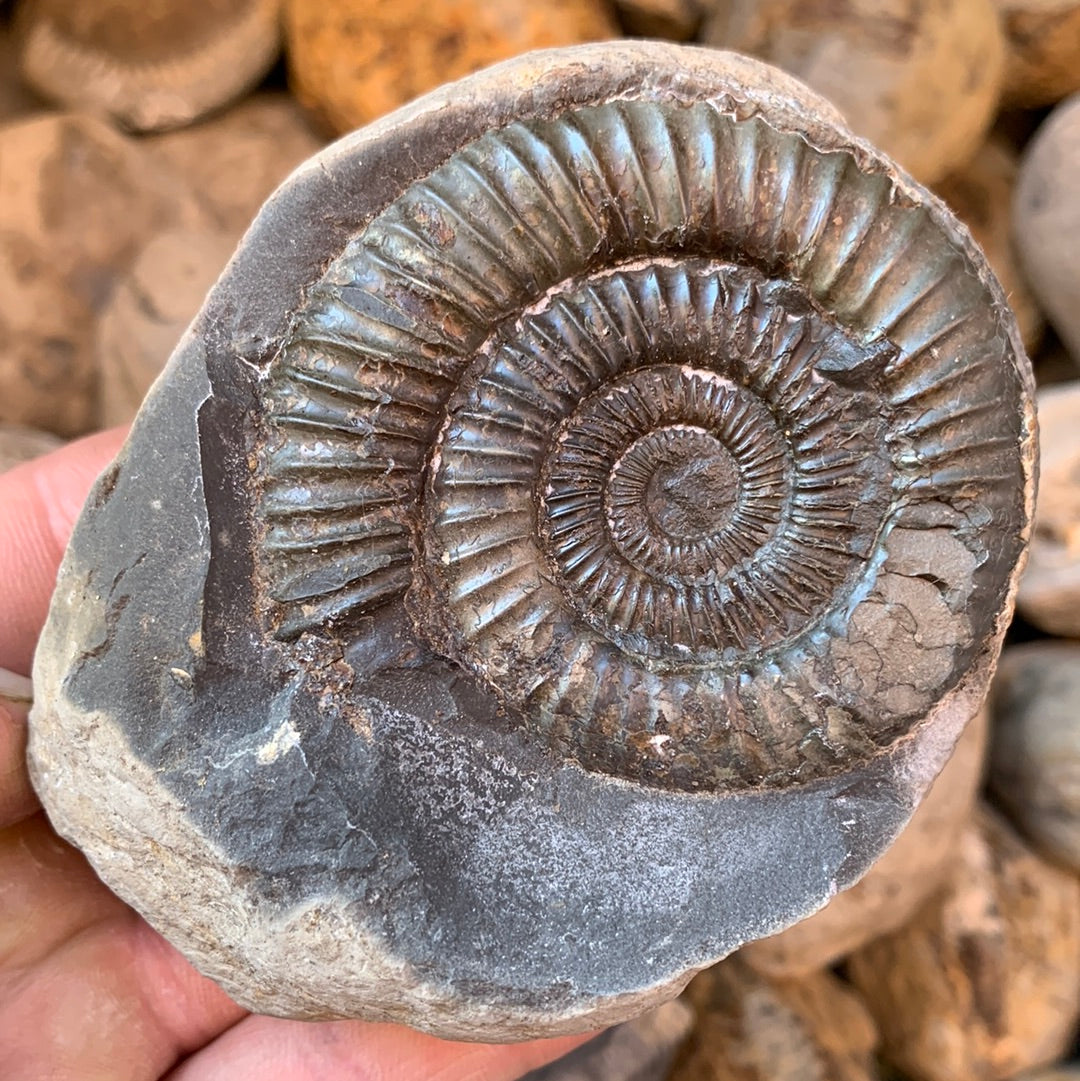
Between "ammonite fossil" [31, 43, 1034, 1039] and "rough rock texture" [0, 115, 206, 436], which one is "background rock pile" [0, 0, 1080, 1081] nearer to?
"rough rock texture" [0, 115, 206, 436]

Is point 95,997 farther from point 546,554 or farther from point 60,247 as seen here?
point 60,247

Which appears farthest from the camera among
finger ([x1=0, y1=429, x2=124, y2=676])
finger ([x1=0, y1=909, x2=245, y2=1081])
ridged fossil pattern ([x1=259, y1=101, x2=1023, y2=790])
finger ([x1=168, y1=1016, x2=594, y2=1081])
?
finger ([x1=0, y1=429, x2=124, y2=676])

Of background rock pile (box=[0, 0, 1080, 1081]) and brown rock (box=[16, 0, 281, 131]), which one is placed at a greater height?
brown rock (box=[16, 0, 281, 131])

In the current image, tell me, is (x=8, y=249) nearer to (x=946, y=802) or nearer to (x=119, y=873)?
(x=119, y=873)

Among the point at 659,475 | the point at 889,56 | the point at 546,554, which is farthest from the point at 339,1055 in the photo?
the point at 889,56

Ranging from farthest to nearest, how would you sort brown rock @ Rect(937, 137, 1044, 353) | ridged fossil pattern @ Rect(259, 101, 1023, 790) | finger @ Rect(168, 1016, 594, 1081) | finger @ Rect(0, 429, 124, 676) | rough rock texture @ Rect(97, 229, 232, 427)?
brown rock @ Rect(937, 137, 1044, 353), rough rock texture @ Rect(97, 229, 232, 427), finger @ Rect(0, 429, 124, 676), finger @ Rect(168, 1016, 594, 1081), ridged fossil pattern @ Rect(259, 101, 1023, 790)

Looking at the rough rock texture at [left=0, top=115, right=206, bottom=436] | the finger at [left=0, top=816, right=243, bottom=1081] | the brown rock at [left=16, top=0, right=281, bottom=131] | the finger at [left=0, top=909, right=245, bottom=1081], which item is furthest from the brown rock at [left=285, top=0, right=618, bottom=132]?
the finger at [left=0, top=909, right=245, bottom=1081]

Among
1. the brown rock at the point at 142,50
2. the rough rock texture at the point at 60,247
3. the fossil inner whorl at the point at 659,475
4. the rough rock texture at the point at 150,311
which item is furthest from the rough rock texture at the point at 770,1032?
the brown rock at the point at 142,50
